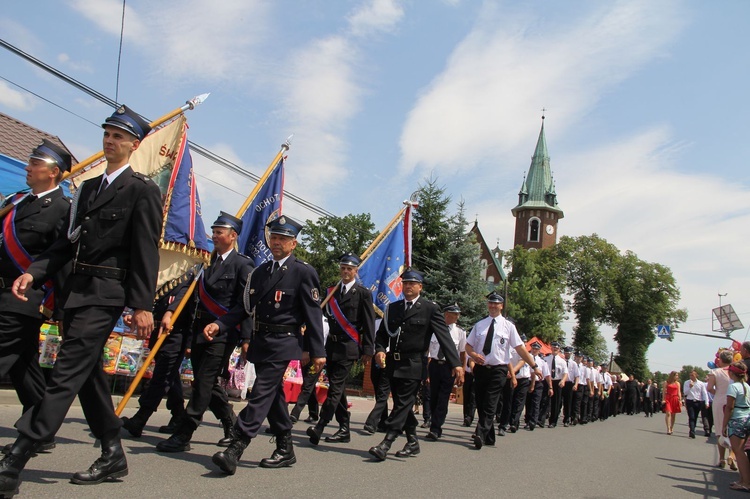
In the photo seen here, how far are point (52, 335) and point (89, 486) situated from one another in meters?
5.07

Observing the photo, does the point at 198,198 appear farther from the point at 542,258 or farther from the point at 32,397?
the point at 542,258

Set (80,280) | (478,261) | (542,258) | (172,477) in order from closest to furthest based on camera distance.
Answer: (80,280)
(172,477)
(478,261)
(542,258)

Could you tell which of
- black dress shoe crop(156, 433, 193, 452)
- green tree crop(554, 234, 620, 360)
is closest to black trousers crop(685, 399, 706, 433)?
black dress shoe crop(156, 433, 193, 452)

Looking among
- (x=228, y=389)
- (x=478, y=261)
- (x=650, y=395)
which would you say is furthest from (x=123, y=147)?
(x=650, y=395)

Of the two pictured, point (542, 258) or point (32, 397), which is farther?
point (542, 258)

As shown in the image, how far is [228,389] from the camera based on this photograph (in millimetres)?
11891

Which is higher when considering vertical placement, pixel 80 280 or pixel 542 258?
pixel 542 258

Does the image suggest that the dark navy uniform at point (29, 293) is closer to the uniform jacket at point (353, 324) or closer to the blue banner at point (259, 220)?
the uniform jacket at point (353, 324)

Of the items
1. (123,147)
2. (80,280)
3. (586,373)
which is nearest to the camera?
(80,280)

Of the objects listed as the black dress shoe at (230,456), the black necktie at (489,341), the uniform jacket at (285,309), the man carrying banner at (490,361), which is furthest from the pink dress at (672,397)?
the black dress shoe at (230,456)

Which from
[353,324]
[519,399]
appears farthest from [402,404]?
[519,399]

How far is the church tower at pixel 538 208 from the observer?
99938mm

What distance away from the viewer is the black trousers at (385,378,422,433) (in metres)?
7.18

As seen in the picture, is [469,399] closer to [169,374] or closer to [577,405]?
[577,405]
